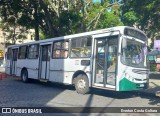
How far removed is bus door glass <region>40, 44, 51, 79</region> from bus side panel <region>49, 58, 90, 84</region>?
1.78 feet

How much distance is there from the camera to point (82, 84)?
1234 cm

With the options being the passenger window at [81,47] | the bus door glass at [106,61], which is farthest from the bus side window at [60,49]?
the bus door glass at [106,61]

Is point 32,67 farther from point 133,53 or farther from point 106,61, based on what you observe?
point 133,53

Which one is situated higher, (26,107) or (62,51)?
(62,51)

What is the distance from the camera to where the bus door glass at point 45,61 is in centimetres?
1513

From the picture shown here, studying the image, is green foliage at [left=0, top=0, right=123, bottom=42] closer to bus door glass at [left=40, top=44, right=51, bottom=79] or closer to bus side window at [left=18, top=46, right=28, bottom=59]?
bus side window at [left=18, top=46, right=28, bottom=59]

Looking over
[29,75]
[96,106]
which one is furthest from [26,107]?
[29,75]

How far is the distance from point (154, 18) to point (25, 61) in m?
11.9

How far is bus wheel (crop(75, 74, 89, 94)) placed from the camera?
12.2 meters

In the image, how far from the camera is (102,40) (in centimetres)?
1172

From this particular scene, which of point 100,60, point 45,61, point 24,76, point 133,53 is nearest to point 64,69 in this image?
point 45,61

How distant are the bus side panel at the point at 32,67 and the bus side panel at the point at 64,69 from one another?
1.92m

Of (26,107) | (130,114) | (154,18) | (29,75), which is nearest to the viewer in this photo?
(130,114)

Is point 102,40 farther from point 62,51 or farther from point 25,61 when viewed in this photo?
point 25,61
